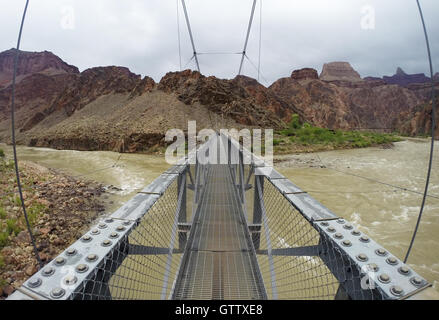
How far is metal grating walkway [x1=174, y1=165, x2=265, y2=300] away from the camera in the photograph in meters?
1.49

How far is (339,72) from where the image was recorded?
94812mm

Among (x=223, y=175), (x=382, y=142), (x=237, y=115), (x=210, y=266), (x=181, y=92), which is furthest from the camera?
(x=181, y=92)

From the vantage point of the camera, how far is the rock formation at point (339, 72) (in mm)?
93250

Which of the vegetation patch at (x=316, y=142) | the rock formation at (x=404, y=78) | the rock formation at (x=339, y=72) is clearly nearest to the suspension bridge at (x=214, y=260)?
the vegetation patch at (x=316, y=142)

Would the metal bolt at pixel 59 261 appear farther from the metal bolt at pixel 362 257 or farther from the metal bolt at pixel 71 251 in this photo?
the metal bolt at pixel 362 257

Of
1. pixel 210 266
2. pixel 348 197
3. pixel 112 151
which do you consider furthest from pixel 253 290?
pixel 112 151

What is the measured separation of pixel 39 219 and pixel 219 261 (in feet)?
14.4

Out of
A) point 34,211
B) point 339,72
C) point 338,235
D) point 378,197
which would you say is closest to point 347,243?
point 338,235

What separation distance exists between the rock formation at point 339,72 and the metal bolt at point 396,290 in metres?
106

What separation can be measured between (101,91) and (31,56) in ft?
213

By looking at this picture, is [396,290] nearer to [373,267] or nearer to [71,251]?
[373,267]

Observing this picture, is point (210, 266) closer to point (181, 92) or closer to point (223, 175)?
point (223, 175)
